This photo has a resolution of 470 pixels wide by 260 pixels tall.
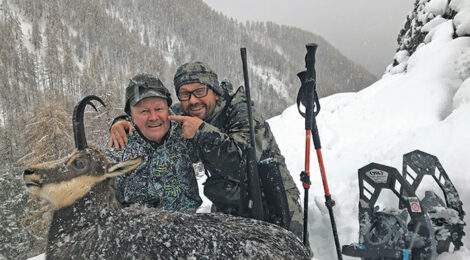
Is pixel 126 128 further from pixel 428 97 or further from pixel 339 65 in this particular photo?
pixel 339 65

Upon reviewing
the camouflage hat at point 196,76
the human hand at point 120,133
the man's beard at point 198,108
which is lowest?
the human hand at point 120,133

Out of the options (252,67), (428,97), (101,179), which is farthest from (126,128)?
(252,67)

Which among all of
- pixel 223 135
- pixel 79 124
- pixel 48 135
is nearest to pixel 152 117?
pixel 223 135

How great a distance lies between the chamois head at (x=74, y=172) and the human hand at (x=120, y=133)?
1.28 m

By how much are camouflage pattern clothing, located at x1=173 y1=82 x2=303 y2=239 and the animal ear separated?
103 cm

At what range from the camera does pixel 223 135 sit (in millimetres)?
3344

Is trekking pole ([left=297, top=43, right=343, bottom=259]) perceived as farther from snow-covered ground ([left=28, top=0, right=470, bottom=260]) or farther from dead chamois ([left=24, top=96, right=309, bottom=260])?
dead chamois ([left=24, top=96, right=309, bottom=260])

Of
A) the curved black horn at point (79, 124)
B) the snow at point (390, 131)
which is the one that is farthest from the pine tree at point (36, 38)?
the curved black horn at point (79, 124)

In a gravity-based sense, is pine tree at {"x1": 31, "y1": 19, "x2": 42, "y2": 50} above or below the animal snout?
above

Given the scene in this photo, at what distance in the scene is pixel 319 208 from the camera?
602cm

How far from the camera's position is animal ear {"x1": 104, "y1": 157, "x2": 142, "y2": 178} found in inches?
91.4

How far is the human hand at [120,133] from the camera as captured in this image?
3.73 m

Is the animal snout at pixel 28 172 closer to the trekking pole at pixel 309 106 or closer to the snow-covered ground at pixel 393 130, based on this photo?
the snow-covered ground at pixel 393 130

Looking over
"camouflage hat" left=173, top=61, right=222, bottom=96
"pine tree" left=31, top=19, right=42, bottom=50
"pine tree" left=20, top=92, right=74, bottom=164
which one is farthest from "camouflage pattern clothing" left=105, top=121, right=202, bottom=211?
"pine tree" left=31, top=19, right=42, bottom=50
